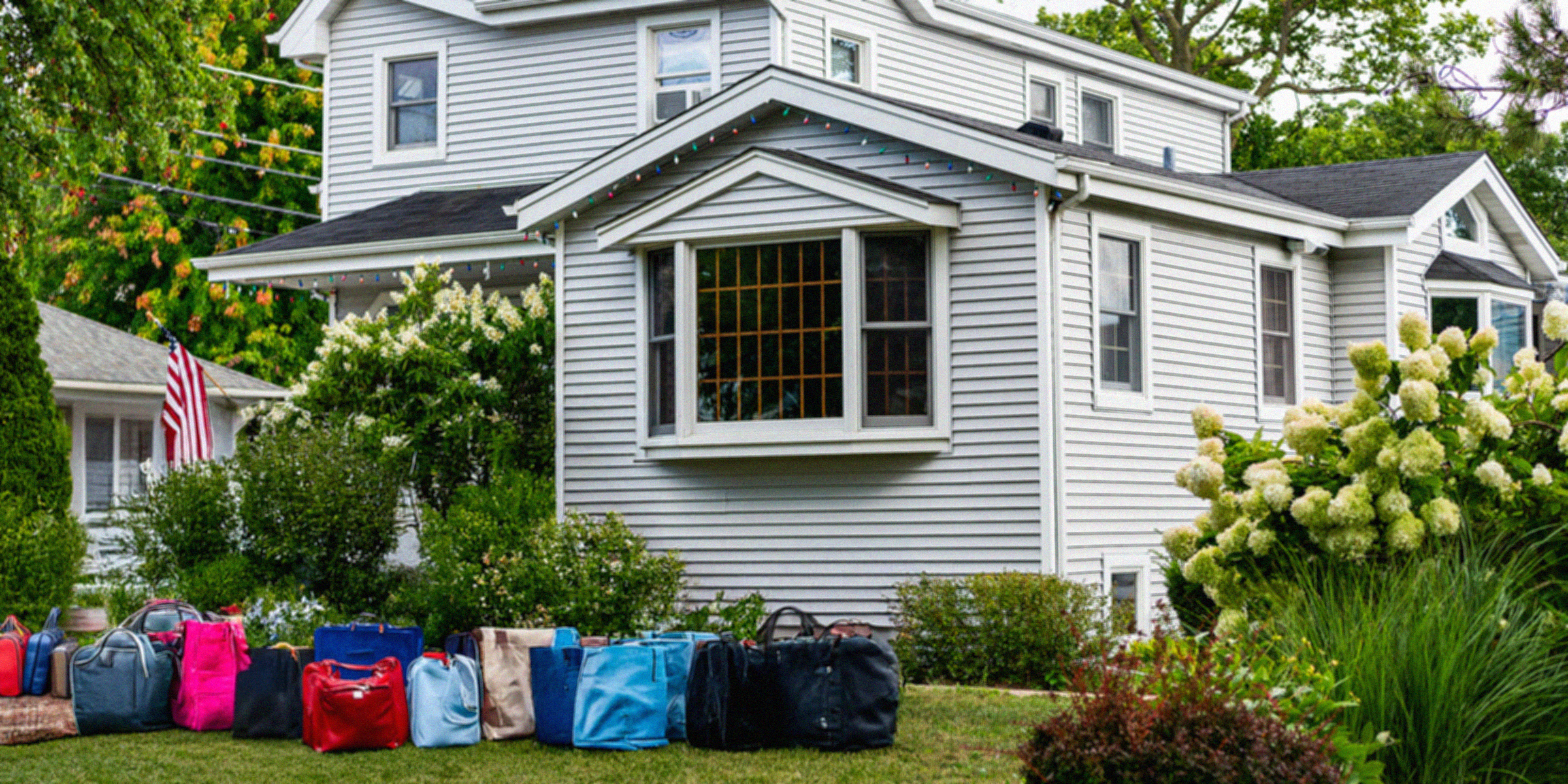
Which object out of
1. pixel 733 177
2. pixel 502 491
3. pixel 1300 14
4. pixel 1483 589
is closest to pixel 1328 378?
pixel 733 177

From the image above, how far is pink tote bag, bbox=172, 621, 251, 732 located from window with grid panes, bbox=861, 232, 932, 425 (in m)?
5.40

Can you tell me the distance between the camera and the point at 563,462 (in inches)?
574

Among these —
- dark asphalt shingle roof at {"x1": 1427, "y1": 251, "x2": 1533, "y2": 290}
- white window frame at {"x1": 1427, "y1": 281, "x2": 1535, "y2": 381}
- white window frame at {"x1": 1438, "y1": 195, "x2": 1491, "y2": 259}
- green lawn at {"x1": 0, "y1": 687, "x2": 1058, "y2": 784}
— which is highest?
white window frame at {"x1": 1438, "y1": 195, "x2": 1491, "y2": 259}

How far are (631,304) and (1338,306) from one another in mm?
7396

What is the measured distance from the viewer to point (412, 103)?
787 inches

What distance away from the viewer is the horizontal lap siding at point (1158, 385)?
13078 mm

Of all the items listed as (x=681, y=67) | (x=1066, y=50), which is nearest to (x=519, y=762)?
(x=681, y=67)

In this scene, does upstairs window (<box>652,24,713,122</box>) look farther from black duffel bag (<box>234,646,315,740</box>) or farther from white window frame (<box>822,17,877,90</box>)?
black duffel bag (<box>234,646,315,740</box>)

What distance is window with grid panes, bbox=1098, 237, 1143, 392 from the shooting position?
13625 millimetres

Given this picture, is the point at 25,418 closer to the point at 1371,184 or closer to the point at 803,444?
the point at 803,444

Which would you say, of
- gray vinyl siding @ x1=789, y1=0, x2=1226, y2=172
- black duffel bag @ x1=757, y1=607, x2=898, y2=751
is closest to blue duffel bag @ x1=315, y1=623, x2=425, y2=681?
black duffel bag @ x1=757, y1=607, x2=898, y2=751

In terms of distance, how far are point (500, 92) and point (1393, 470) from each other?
Result: 566 inches

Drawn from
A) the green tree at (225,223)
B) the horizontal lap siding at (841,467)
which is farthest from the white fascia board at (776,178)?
the green tree at (225,223)

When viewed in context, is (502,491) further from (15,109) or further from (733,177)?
(15,109)
